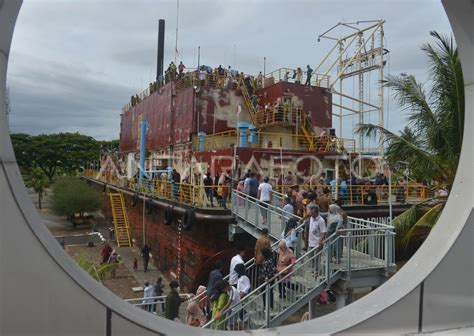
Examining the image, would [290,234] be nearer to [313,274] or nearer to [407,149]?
[313,274]

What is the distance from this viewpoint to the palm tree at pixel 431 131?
295 inches

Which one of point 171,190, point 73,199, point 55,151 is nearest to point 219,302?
point 171,190

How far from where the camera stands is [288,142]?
2072 centimetres

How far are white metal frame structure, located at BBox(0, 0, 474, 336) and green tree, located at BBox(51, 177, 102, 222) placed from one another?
1269 inches

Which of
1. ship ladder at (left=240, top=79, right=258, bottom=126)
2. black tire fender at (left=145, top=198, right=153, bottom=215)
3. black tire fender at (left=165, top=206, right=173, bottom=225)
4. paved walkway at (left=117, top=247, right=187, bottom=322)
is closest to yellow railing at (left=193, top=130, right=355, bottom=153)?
ship ladder at (left=240, top=79, right=258, bottom=126)

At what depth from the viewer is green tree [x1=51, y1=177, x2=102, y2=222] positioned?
3144 cm

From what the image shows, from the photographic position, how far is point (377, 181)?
16.8 m

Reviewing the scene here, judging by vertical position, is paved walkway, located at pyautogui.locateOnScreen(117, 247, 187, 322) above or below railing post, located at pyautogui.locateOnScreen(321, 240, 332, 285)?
below

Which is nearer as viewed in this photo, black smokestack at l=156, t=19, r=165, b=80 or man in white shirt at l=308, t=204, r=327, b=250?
man in white shirt at l=308, t=204, r=327, b=250

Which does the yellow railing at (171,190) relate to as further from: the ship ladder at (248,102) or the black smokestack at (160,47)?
the black smokestack at (160,47)

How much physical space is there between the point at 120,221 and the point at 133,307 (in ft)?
83.5

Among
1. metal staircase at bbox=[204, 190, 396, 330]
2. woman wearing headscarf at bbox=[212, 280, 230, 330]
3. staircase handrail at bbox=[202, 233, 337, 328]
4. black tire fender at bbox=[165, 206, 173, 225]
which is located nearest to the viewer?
woman wearing headscarf at bbox=[212, 280, 230, 330]

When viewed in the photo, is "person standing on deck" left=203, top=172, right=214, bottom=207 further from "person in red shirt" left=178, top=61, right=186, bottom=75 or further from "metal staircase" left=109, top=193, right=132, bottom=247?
"person in red shirt" left=178, top=61, right=186, bottom=75

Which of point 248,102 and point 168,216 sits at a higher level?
point 248,102
